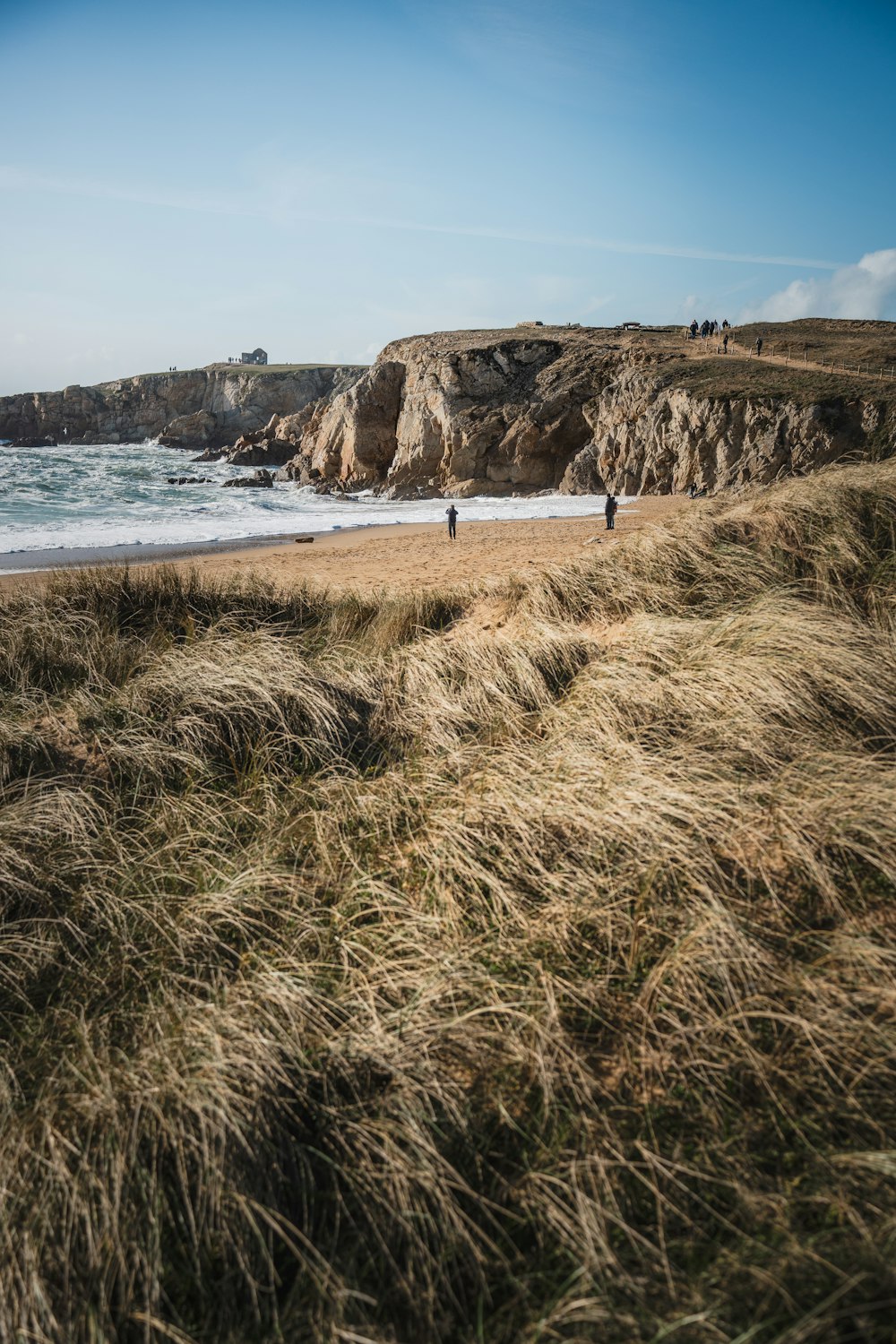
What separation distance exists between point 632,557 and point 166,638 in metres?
4.16

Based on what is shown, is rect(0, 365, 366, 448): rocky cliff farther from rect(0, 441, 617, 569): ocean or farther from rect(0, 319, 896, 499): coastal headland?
rect(0, 441, 617, 569): ocean

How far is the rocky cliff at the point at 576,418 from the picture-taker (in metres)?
21.6

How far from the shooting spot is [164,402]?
263ft

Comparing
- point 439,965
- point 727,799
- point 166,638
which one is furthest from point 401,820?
point 166,638

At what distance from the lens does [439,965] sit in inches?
98.7

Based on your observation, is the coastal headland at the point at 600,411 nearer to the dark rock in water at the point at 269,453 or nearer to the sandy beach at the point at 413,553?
the sandy beach at the point at 413,553

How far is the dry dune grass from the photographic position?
1.68m

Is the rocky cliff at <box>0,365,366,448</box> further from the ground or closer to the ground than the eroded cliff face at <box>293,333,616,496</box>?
further from the ground

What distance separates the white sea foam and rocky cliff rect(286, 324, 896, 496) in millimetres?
1751

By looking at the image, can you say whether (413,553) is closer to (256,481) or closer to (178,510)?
(178,510)

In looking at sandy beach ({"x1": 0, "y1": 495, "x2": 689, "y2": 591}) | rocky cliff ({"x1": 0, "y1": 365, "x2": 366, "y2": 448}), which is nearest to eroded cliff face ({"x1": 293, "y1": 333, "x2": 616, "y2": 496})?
sandy beach ({"x1": 0, "y1": 495, "x2": 689, "y2": 591})

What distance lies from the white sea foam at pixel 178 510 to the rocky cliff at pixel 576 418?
5.74ft

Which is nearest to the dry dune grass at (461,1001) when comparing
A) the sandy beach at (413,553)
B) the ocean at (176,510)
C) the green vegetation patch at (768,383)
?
the sandy beach at (413,553)

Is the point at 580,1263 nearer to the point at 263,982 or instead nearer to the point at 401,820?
the point at 263,982
